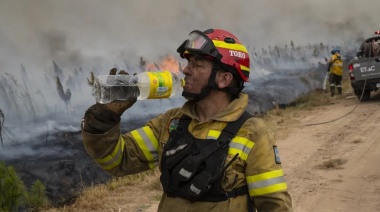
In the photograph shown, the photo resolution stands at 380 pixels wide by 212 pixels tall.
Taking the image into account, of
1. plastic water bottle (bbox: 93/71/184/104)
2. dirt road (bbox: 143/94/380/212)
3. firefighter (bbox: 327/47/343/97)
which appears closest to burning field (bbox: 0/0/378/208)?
firefighter (bbox: 327/47/343/97)

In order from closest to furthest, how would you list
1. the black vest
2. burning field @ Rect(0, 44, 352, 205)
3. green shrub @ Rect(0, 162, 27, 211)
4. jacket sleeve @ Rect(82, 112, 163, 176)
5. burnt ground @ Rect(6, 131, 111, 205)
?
the black vest < jacket sleeve @ Rect(82, 112, 163, 176) < green shrub @ Rect(0, 162, 27, 211) < burnt ground @ Rect(6, 131, 111, 205) < burning field @ Rect(0, 44, 352, 205)

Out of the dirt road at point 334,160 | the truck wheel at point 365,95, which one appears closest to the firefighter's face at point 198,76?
the dirt road at point 334,160

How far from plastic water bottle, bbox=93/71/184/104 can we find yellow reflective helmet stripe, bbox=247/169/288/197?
24.6 inches

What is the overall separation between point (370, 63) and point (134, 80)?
34.5 feet

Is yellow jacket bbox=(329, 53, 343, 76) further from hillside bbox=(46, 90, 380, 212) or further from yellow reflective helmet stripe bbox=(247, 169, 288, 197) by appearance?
yellow reflective helmet stripe bbox=(247, 169, 288, 197)

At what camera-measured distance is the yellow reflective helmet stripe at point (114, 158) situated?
7.59 feet

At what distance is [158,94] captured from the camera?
94.5 inches

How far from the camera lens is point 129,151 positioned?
245 cm

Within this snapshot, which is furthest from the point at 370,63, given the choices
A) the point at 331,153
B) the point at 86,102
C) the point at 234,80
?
the point at 234,80

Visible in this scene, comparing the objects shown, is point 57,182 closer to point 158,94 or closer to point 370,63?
point 158,94

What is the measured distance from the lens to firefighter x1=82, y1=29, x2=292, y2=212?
212 cm

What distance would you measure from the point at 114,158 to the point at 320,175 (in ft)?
15.7

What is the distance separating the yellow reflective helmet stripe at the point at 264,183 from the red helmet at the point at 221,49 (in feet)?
1.80

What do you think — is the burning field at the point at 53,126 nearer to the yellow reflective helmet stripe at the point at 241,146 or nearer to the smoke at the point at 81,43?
the smoke at the point at 81,43
